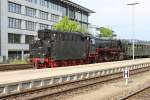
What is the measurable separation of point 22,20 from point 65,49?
45.2m

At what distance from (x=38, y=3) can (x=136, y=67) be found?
4879 centimetres

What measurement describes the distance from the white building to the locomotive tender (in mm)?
24082

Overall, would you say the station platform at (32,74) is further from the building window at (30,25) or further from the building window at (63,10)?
the building window at (63,10)

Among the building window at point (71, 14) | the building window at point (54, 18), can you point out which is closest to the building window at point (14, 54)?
the building window at point (54, 18)

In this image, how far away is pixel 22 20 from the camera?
74.6 m

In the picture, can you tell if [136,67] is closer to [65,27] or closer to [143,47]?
[143,47]

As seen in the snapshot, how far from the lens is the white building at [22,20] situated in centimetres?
6806

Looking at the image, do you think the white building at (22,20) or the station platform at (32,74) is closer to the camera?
the station platform at (32,74)

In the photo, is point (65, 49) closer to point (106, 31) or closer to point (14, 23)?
point (14, 23)

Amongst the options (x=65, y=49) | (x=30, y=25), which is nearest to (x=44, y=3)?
(x=30, y=25)

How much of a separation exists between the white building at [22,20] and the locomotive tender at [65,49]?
24082 mm

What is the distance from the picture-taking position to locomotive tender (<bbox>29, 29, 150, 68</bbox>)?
2916 centimetres

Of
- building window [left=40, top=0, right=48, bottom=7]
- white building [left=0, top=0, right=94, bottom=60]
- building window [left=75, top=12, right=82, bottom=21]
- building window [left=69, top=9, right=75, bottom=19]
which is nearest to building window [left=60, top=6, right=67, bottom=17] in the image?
white building [left=0, top=0, right=94, bottom=60]

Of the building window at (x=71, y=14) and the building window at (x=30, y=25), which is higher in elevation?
the building window at (x=71, y=14)
